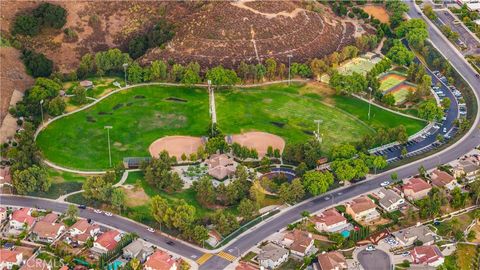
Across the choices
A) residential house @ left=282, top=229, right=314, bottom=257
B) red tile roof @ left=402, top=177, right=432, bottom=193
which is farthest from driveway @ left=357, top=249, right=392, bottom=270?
red tile roof @ left=402, top=177, right=432, bottom=193

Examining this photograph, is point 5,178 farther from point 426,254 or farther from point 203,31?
point 426,254

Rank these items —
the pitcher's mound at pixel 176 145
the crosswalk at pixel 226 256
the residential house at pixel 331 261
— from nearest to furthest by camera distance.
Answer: the residential house at pixel 331 261 → the crosswalk at pixel 226 256 → the pitcher's mound at pixel 176 145

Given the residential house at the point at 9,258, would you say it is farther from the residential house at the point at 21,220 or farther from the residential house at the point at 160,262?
the residential house at the point at 160,262

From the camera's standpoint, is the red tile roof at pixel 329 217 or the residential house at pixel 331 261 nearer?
the residential house at pixel 331 261

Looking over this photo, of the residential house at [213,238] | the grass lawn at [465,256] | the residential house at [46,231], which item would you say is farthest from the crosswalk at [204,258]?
the grass lawn at [465,256]

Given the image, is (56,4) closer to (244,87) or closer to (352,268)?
(244,87)

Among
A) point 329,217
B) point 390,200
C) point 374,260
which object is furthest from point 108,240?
point 390,200
